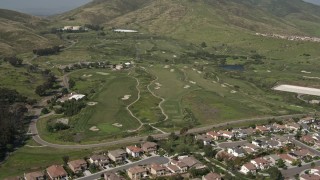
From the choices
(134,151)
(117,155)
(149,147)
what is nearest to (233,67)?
→ (149,147)

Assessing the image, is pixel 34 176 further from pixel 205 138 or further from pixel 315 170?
pixel 315 170

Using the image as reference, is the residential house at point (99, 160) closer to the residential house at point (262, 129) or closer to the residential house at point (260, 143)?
the residential house at point (260, 143)

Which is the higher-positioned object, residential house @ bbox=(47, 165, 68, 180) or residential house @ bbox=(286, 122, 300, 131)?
residential house @ bbox=(286, 122, 300, 131)

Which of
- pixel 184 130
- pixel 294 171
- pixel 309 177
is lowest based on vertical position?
pixel 184 130

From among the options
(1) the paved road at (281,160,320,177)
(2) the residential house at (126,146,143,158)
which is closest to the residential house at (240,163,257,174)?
(1) the paved road at (281,160,320,177)

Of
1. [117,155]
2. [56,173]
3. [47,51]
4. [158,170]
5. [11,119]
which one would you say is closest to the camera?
[56,173]

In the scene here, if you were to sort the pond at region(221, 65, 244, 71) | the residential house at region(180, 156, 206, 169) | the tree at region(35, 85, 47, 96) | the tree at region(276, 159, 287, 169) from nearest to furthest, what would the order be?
the residential house at region(180, 156, 206, 169) < the tree at region(276, 159, 287, 169) < the tree at region(35, 85, 47, 96) < the pond at region(221, 65, 244, 71)

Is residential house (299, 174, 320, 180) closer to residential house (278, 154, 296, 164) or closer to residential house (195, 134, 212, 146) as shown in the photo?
residential house (278, 154, 296, 164)
